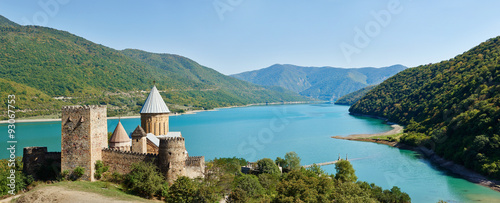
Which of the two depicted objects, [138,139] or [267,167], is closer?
[138,139]

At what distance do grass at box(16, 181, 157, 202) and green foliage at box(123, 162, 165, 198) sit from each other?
0.55m

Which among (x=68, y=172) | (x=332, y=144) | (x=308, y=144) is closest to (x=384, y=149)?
(x=332, y=144)

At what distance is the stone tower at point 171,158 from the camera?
57.2 ft

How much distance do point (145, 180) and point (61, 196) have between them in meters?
3.88

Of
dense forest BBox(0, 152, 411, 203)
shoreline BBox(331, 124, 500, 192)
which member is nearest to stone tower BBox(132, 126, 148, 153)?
dense forest BBox(0, 152, 411, 203)

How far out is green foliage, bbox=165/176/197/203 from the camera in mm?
16234

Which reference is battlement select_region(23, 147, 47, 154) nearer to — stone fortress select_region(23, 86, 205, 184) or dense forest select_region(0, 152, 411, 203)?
stone fortress select_region(23, 86, 205, 184)

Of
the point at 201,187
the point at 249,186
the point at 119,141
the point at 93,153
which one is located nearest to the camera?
the point at 201,187

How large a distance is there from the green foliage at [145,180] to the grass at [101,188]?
21.7 inches

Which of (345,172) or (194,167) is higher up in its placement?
(194,167)

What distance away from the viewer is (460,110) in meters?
50.0

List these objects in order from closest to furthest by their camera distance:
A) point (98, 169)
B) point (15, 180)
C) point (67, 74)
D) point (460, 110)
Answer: point (15, 180) < point (98, 169) < point (460, 110) < point (67, 74)

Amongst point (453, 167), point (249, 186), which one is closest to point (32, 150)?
point (249, 186)

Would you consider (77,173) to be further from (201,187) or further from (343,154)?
(343,154)
